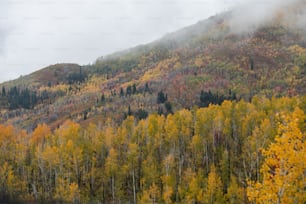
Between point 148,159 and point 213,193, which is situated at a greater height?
point 148,159

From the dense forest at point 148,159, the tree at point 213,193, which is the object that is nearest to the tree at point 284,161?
the tree at point 213,193

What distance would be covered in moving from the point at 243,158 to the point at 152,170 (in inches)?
955

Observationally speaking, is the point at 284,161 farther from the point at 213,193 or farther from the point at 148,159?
the point at 148,159

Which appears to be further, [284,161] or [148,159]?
[148,159]

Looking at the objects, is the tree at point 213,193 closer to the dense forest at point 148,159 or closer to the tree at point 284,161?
the dense forest at point 148,159

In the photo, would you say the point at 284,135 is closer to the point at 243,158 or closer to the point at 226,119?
the point at 243,158

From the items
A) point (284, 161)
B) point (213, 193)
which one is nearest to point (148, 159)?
point (213, 193)

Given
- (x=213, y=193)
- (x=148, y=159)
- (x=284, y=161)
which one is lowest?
(x=213, y=193)

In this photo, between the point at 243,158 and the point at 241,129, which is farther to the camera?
the point at 241,129

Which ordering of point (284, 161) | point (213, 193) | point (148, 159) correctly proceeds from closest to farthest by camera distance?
point (284, 161), point (213, 193), point (148, 159)

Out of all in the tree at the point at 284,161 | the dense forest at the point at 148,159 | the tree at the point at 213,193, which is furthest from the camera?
the dense forest at the point at 148,159

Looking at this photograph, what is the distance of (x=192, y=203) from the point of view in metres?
82.5

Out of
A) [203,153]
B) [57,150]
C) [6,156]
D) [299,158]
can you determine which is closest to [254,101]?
[203,153]

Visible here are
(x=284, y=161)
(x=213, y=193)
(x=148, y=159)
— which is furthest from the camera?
(x=148, y=159)
